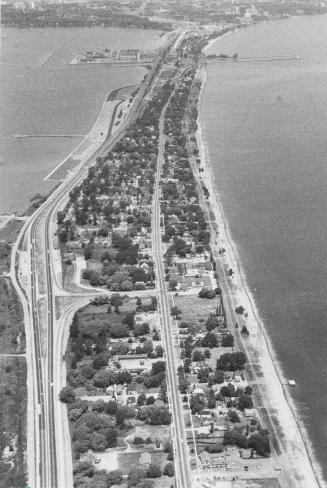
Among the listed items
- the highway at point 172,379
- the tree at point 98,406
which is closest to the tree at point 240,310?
the highway at point 172,379

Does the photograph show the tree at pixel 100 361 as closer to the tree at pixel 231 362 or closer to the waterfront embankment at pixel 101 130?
the tree at pixel 231 362

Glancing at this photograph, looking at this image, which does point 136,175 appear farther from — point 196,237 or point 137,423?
point 137,423

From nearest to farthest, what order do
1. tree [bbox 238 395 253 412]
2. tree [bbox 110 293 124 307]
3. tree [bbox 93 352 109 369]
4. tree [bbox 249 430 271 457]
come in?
tree [bbox 249 430 271 457] < tree [bbox 238 395 253 412] < tree [bbox 93 352 109 369] < tree [bbox 110 293 124 307]

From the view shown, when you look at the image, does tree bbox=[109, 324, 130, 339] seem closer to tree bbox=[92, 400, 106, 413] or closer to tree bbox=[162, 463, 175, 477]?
tree bbox=[92, 400, 106, 413]

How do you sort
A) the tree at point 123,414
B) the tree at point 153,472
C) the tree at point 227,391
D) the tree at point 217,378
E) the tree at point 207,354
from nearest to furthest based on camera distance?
the tree at point 153,472, the tree at point 123,414, the tree at point 227,391, the tree at point 217,378, the tree at point 207,354

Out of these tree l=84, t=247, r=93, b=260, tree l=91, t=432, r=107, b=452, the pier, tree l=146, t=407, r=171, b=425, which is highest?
the pier

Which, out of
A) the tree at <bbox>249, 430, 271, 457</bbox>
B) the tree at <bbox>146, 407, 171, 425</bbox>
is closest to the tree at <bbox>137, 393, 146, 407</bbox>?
the tree at <bbox>146, 407, 171, 425</bbox>
